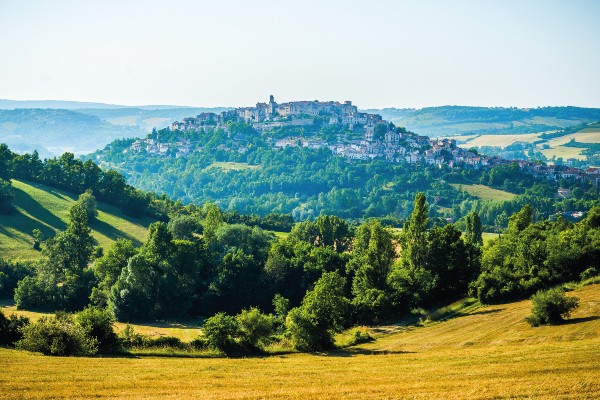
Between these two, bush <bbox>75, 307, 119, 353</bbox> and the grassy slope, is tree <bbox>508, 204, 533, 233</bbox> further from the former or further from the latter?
the grassy slope

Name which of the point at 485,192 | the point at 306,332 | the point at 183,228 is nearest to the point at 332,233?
the point at 183,228

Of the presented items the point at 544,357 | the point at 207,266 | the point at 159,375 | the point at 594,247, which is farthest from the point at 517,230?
the point at 159,375

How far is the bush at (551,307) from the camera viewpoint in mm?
35688

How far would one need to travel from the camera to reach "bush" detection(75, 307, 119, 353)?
110 feet

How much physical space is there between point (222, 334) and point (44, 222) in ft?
186

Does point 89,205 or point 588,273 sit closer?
point 588,273

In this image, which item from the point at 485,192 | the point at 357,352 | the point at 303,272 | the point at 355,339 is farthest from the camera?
the point at 485,192

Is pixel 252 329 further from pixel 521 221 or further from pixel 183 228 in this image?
pixel 183 228

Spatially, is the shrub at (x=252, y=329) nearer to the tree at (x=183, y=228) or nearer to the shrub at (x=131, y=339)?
the shrub at (x=131, y=339)

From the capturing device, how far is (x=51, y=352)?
31.2 meters

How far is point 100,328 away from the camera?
3409cm

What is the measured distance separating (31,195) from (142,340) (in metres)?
65.4

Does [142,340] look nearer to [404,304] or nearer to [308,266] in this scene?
[404,304]

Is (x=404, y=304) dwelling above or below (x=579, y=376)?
below
